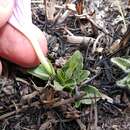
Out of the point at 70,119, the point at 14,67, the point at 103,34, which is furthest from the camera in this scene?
the point at 103,34

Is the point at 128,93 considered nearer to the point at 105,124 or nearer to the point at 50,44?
the point at 105,124

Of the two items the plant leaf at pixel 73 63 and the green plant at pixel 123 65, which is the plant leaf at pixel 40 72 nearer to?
the plant leaf at pixel 73 63

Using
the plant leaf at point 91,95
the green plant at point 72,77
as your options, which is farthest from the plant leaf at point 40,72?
the plant leaf at point 91,95

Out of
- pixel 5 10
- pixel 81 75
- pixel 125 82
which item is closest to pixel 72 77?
pixel 81 75

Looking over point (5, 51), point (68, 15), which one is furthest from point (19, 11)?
point (68, 15)

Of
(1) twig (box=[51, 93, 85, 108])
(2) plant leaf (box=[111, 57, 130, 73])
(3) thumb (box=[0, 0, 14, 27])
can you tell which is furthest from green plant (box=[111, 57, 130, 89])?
(3) thumb (box=[0, 0, 14, 27])

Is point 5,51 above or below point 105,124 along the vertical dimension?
above
